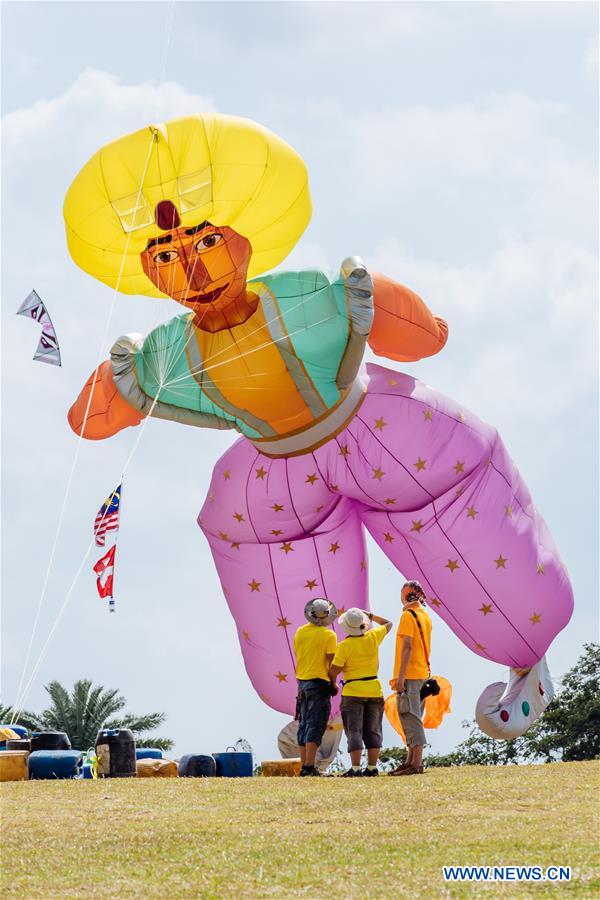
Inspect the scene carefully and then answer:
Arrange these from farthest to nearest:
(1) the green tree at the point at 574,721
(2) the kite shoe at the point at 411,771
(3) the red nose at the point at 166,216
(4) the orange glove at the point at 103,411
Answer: (1) the green tree at the point at 574,721, (4) the orange glove at the point at 103,411, (3) the red nose at the point at 166,216, (2) the kite shoe at the point at 411,771

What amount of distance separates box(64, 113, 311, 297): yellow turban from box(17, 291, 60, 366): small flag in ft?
1.65

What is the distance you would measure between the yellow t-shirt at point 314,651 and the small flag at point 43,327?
308cm

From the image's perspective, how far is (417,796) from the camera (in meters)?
6.33

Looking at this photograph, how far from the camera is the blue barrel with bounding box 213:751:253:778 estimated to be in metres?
9.12

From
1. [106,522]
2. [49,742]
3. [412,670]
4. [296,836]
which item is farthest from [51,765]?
[296,836]

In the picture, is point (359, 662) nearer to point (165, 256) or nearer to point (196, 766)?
point (196, 766)

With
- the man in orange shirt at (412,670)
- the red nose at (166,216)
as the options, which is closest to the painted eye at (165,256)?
the red nose at (166,216)

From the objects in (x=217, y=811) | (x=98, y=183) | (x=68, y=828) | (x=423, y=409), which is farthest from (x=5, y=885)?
(x=423, y=409)

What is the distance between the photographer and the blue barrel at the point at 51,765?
28.4 feet

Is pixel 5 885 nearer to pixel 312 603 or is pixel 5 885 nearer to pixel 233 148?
pixel 312 603

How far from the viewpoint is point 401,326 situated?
10156 mm

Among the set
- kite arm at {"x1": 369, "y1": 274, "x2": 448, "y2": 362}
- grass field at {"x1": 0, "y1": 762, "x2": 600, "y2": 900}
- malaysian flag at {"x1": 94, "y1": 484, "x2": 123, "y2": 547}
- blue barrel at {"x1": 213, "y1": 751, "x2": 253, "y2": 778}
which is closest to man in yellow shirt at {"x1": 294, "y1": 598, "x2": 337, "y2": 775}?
grass field at {"x1": 0, "y1": 762, "x2": 600, "y2": 900}

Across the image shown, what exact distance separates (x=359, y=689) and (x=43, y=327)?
153 inches

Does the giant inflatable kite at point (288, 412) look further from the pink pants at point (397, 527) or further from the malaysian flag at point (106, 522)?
the malaysian flag at point (106, 522)
